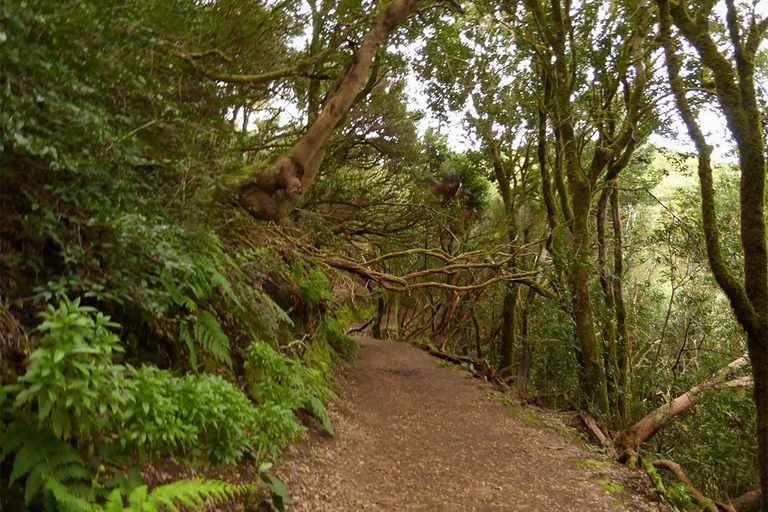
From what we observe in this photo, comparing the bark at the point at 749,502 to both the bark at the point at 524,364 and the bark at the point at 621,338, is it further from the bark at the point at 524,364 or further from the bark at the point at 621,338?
the bark at the point at 524,364

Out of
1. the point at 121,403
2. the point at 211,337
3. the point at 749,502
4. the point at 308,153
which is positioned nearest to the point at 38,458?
the point at 121,403

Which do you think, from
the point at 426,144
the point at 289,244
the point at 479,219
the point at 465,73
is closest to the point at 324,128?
the point at 289,244

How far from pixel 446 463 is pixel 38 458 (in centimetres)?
466

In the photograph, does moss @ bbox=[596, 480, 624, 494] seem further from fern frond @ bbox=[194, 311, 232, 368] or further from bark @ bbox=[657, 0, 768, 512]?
fern frond @ bbox=[194, 311, 232, 368]

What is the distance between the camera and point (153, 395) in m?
2.56

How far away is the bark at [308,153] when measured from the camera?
552 cm

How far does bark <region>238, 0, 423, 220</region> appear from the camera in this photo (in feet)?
18.1

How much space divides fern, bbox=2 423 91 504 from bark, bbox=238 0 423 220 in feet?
12.0

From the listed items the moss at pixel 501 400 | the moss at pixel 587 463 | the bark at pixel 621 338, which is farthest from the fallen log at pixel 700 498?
the moss at pixel 501 400

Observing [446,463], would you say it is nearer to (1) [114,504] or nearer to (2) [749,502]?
(1) [114,504]

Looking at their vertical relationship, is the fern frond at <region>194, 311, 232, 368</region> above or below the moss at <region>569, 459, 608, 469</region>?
above

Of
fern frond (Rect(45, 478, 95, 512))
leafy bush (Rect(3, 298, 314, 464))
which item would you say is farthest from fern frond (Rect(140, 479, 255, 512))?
leafy bush (Rect(3, 298, 314, 464))

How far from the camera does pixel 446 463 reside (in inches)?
222

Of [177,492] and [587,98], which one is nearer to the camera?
[177,492]
